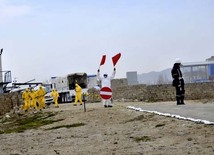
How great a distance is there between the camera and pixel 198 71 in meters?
65.6

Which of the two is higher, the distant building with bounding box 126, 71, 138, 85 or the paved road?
the distant building with bounding box 126, 71, 138, 85

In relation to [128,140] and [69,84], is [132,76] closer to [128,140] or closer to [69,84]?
[69,84]

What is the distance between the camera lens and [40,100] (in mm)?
32344

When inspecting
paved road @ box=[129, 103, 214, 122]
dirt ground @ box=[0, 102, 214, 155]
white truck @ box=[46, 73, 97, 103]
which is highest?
white truck @ box=[46, 73, 97, 103]

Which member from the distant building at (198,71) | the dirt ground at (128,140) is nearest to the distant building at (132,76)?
the distant building at (198,71)

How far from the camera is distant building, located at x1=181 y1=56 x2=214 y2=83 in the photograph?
202 ft

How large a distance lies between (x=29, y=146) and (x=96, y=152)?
2.79m

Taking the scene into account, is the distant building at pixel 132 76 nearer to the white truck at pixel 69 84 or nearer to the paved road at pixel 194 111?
the white truck at pixel 69 84

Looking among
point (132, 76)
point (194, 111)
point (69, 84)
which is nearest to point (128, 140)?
point (194, 111)

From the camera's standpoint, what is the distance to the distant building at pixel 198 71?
6166cm

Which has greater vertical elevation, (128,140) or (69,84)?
(69,84)

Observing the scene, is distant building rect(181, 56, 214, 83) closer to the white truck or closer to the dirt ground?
the white truck

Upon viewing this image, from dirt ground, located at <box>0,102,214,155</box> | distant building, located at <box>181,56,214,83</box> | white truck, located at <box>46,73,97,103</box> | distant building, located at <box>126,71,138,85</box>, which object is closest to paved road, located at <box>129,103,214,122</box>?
dirt ground, located at <box>0,102,214,155</box>

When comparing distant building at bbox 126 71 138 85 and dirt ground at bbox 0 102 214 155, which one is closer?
dirt ground at bbox 0 102 214 155
